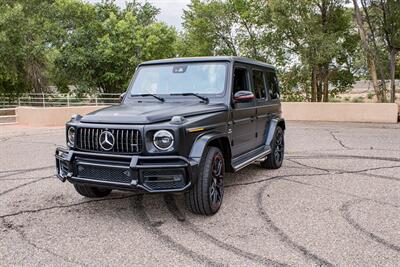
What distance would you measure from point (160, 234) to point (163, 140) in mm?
952

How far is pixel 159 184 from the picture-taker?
4.01m

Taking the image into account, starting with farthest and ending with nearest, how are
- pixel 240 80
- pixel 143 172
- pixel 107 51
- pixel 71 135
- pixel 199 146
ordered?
pixel 107 51 < pixel 240 80 < pixel 71 135 < pixel 199 146 < pixel 143 172

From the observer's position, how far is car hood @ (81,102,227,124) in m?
4.14

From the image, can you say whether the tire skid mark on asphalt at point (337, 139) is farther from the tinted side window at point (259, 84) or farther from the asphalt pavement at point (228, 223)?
the tinted side window at point (259, 84)

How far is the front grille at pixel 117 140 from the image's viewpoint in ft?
13.3

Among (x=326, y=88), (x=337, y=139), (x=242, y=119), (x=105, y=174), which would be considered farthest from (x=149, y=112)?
(x=326, y=88)

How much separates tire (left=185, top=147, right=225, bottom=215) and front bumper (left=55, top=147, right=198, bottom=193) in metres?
0.26

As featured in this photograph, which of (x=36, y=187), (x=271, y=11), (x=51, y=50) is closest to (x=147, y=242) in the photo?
(x=36, y=187)

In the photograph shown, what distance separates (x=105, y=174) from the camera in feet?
13.6

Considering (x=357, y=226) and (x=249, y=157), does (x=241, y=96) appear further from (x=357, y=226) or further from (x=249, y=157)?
(x=357, y=226)

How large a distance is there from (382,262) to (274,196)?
6.73ft

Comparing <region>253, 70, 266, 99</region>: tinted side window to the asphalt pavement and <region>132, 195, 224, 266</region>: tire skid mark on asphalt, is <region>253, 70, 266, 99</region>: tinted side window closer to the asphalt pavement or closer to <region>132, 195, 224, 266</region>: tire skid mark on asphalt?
the asphalt pavement

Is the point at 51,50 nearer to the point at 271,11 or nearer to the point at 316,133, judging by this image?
the point at 271,11

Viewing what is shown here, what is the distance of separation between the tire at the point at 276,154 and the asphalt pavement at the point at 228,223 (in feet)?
0.65
